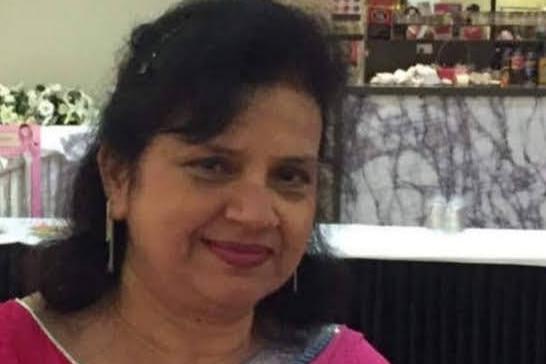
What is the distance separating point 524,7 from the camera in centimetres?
508

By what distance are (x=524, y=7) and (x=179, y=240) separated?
4549 millimetres

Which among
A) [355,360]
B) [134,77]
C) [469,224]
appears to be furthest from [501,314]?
[134,77]

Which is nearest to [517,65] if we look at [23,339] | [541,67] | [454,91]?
[541,67]

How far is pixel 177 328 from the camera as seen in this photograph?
95 cm

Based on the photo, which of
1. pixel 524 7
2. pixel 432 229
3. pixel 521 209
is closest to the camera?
pixel 432 229

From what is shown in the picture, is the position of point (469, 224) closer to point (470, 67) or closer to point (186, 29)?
point (470, 67)

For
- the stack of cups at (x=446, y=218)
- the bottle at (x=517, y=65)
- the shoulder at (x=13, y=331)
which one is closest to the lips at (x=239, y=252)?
the shoulder at (x=13, y=331)

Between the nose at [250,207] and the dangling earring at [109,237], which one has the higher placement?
the nose at [250,207]

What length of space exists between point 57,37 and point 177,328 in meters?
4.40

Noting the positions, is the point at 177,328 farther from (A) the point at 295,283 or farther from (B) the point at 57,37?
(B) the point at 57,37

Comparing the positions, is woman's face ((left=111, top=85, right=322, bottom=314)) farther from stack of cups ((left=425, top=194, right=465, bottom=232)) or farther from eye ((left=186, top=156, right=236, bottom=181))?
stack of cups ((left=425, top=194, right=465, bottom=232))

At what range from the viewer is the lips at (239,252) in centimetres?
85

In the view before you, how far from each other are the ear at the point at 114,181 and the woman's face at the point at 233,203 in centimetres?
3

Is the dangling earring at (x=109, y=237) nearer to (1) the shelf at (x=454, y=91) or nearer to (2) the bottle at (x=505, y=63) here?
(1) the shelf at (x=454, y=91)
